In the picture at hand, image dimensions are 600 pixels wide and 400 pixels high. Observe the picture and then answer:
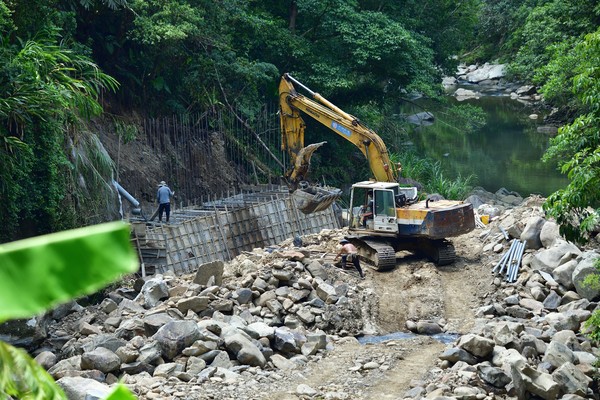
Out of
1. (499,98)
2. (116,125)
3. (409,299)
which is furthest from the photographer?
(499,98)

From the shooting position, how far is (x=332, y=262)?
64.4ft

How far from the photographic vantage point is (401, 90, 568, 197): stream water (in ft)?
119

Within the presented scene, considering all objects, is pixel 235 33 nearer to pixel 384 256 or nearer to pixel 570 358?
pixel 384 256

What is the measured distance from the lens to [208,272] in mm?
16938

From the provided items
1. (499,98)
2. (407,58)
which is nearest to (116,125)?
(407,58)

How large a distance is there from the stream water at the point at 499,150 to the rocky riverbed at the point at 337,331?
1564cm

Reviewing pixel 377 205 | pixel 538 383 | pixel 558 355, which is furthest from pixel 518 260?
pixel 538 383

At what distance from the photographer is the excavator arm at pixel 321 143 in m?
20.4

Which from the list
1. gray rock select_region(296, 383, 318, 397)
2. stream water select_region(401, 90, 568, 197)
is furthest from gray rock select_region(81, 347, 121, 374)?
stream water select_region(401, 90, 568, 197)

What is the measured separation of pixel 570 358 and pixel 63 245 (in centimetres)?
1229

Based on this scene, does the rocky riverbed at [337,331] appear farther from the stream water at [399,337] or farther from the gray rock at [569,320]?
the stream water at [399,337]

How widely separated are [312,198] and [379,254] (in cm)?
193

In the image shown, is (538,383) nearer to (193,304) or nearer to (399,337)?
(399,337)

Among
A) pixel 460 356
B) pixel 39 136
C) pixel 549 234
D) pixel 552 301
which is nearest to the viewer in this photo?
pixel 460 356
